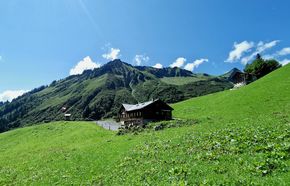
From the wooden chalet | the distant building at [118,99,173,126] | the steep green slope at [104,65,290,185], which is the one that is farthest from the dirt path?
the wooden chalet

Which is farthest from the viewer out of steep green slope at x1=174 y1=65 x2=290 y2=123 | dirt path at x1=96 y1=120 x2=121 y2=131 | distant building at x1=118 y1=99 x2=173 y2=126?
distant building at x1=118 y1=99 x2=173 y2=126

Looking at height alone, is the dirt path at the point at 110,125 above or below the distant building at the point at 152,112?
below

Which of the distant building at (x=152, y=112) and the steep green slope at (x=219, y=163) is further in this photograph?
the distant building at (x=152, y=112)

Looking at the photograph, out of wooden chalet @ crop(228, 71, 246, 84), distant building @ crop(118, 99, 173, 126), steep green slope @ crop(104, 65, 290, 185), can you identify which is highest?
wooden chalet @ crop(228, 71, 246, 84)

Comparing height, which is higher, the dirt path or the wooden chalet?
the wooden chalet

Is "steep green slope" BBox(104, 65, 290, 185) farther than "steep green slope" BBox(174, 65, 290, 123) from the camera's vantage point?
No

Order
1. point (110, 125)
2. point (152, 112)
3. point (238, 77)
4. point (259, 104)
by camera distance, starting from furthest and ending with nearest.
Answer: point (238, 77) → point (110, 125) → point (152, 112) → point (259, 104)

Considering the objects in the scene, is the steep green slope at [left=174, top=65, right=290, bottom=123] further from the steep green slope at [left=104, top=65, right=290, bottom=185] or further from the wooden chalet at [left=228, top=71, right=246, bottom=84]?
the wooden chalet at [left=228, top=71, right=246, bottom=84]

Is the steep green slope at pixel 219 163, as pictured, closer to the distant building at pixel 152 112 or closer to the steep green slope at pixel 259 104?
the steep green slope at pixel 259 104

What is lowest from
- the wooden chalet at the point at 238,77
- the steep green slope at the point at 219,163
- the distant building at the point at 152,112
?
the steep green slope at the point at 219,163

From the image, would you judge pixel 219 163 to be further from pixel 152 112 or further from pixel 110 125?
pixel 110 125

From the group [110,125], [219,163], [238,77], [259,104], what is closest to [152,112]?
[110,125]

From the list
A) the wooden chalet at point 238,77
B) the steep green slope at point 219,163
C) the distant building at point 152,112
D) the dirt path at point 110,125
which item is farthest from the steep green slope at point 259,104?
the wooden chalet at point 238,77

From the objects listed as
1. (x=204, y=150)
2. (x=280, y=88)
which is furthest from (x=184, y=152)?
(x=280, y=88)
